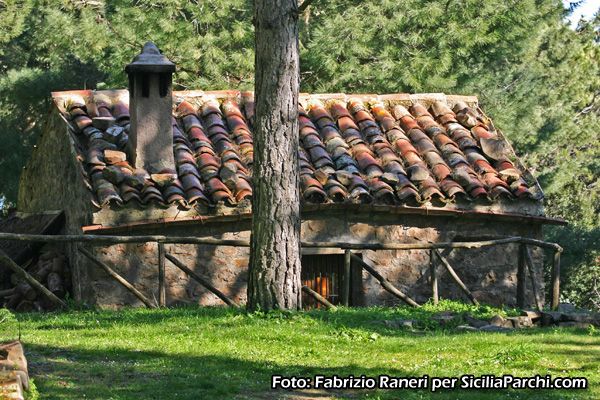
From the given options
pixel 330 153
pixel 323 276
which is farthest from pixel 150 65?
pixel 323 276

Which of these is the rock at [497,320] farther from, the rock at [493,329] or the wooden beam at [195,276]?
the wooden beam at [195,276]

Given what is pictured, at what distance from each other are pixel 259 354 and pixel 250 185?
4541 millimetres

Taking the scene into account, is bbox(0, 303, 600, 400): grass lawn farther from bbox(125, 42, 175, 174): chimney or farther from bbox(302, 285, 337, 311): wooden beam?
bbox(125, 42, 175, 174): chimney

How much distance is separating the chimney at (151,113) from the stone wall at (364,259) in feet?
3.29

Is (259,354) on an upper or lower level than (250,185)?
lower

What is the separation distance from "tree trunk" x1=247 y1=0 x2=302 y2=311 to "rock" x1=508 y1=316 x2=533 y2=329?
2513 mm

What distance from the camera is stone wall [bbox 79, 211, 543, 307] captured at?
33.0 ft

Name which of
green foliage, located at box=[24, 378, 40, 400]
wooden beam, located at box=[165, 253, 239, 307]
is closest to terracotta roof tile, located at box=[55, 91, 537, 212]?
wooden beam, located at box=[165, 253, 239, 307]

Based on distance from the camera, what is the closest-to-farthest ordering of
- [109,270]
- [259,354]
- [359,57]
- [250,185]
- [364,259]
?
[259,354] → [109,270] → [250,185] → [364,259] → [359,57]

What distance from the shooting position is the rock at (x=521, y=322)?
851 centimetres

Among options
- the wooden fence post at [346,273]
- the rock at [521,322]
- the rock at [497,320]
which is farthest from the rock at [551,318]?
the wooden fence post at [346,273]

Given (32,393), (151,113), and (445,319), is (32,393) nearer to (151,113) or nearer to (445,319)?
(445,319)

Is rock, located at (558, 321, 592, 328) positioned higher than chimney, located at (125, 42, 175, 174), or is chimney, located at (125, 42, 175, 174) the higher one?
chimney, located at (125, 42, 175, 174)

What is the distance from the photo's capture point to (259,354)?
6.32 meters
